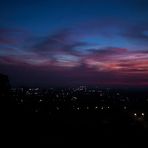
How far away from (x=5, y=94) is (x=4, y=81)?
2.46 m

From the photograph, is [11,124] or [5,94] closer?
[11,124]

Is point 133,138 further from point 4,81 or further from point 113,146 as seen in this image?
point 4,81

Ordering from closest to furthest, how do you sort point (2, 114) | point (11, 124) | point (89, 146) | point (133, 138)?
point (89, 146) < point (11, 124) < point (2, 114) < point (133, 138)

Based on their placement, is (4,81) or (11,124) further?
(4,81)

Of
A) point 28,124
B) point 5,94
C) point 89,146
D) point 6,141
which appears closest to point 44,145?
point 6,141

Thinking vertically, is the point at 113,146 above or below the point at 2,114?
below

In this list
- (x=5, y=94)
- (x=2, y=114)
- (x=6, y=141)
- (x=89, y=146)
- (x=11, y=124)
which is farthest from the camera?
(x=5, y=94)

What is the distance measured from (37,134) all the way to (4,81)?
46.2ft

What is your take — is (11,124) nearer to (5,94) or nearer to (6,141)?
(6,141)

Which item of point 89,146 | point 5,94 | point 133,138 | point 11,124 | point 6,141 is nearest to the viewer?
point 6,141

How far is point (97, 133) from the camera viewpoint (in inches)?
1024

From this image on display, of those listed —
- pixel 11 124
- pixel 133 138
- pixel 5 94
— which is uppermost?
pixel 5 94

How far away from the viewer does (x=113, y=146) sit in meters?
21.2

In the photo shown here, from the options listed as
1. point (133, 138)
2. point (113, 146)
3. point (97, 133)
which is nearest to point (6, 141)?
point (113, 146)
